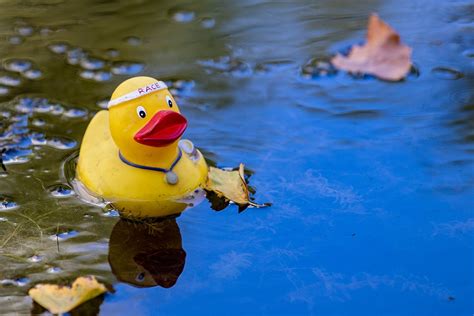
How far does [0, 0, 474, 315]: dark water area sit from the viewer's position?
2535 millimetres

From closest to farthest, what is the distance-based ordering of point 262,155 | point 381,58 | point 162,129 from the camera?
point 162,129
point 262,155
point 381,58

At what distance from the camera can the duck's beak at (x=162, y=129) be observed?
266cm

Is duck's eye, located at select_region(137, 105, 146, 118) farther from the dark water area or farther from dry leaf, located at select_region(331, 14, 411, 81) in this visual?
dry leaf, located at select_region(331, 14, 411, 81)

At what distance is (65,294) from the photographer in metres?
2.48

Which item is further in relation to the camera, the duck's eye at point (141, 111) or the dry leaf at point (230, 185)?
the dry leaf at point (230, 185)

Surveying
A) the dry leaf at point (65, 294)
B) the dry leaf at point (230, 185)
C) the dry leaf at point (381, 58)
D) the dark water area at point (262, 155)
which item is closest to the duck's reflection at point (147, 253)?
the dark water area at point (262, 155)

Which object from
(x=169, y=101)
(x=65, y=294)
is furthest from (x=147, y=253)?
(x=169, y=101)

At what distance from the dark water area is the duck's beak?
0.35 m

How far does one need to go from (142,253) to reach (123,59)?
59.7 inches

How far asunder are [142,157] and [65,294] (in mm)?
588

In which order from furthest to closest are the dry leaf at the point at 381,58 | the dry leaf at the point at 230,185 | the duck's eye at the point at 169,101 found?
the dry leaf at the point at 381,58
the dry leaf at the point at 230,185
the duck's eye at the point at 169,101

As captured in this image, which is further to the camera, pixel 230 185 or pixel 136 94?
pixel 230 185

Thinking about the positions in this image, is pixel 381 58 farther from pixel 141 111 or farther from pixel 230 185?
pixel 141 111

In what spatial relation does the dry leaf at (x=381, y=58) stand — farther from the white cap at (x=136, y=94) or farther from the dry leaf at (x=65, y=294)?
the dry leaf at (x=65, y=294)
